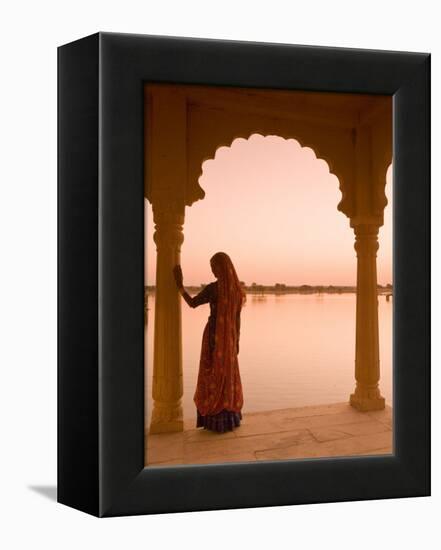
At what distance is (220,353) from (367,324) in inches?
28.0

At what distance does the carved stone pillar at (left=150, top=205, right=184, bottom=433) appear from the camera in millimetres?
3240

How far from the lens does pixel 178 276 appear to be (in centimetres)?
330

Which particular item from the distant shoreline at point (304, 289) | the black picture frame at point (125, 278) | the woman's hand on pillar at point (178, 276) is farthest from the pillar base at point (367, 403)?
the woman's hand on pillar at point (178, 276)

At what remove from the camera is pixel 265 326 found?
141 inches

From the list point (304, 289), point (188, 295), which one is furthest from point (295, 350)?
point (188, 295)

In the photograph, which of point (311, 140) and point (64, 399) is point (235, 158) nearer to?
point (311, 140)

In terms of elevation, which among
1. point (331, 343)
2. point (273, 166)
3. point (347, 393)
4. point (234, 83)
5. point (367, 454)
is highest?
point (234, 83)

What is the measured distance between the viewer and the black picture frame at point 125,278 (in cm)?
309

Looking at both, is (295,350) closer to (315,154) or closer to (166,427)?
(166,427)

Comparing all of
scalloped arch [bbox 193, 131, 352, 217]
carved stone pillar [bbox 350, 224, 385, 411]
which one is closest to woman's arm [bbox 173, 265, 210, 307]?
scalloped arch [bbox 193, 131, 352, 217]

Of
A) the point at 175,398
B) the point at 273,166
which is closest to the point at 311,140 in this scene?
the point at 273,166

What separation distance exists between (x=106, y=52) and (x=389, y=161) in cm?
137

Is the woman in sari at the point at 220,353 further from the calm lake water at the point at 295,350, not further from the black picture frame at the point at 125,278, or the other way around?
the black picture frame at the point at 125,278

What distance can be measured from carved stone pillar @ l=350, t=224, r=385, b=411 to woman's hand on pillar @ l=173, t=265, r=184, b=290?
2.80ft
